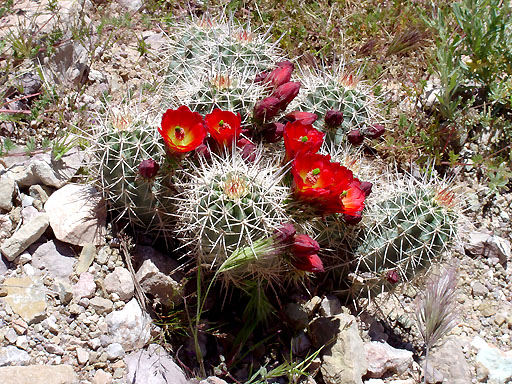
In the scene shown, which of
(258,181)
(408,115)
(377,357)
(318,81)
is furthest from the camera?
(408,115)

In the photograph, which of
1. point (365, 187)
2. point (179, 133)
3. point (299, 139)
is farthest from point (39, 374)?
point (365, 187)

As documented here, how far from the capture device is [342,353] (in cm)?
319

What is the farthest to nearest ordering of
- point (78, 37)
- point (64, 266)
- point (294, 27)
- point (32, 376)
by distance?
point (294, 27) < point (78, 37) < point (64, 266) < point (32, 376)

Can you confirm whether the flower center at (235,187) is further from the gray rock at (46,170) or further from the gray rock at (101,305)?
the gray rock at (46,170)

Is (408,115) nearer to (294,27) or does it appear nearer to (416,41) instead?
(416,41)

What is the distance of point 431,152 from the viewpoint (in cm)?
466

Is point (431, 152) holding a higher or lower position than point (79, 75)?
lower

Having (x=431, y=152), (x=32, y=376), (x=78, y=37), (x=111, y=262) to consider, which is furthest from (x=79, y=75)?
(x=431, y=152)

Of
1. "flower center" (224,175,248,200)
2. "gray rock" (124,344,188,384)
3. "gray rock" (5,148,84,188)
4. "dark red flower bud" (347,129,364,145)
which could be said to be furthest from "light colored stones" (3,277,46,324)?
"dark red flower bud" (347,129,364,145)

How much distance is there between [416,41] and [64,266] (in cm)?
357

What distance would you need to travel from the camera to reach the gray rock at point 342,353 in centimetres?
312

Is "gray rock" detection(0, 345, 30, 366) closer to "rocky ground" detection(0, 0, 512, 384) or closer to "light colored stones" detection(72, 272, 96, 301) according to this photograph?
"rocky ground" detection(0, 0, 512, 384)

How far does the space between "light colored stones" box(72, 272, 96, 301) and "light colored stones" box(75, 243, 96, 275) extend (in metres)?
0.04

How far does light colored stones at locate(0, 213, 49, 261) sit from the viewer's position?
3039 mm
